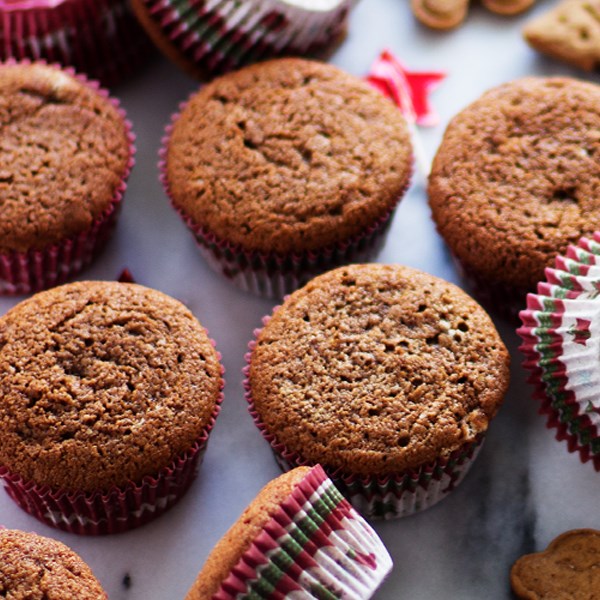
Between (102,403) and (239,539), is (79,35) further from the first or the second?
(239,539)

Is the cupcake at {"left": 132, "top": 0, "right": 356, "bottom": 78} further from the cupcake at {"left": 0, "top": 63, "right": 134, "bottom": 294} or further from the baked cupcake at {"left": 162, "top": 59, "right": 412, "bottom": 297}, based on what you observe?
the cupcake at {"left": 0, "top": 63, "right": 134, "bottom": 294}

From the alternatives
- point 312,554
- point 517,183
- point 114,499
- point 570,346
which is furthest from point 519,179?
point 114,499

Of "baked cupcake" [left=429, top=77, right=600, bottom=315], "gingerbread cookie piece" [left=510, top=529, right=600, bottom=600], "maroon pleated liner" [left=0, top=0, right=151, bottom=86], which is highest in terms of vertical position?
"maroon pleated liner" [left=0, top=0, right=151, bottom=86]

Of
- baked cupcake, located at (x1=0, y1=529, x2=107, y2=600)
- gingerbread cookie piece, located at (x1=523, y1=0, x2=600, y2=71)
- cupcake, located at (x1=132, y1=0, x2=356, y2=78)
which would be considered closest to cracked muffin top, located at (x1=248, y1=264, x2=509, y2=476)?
baked cupcake, located at (x1=0, y1=529, x2=107, y2=600)

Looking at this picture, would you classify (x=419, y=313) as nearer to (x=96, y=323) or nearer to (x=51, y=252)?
(x=96, y=323)

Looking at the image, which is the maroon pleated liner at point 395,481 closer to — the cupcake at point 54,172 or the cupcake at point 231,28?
the cupcake at point 54,172

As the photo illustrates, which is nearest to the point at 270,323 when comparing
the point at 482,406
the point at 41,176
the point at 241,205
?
the point at 241,205
